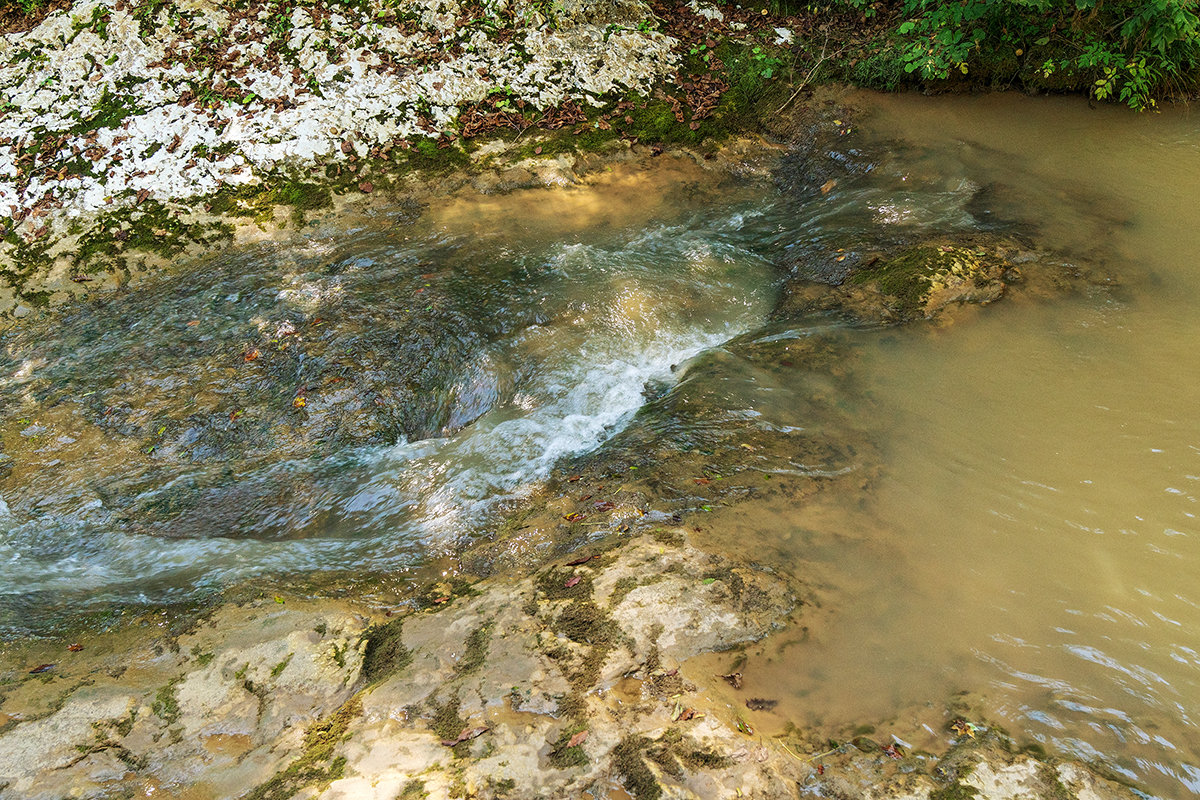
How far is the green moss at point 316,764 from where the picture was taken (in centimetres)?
283

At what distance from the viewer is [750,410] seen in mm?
4922

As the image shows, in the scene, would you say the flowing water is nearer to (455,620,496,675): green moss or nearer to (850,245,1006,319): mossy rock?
(850,245,1006,319): mossy rock

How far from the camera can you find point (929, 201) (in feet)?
22.7

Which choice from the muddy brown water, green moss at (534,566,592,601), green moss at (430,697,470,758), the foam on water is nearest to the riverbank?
the foam on water

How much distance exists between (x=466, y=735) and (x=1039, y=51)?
9.34 metres

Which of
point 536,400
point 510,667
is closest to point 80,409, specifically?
point 536,400

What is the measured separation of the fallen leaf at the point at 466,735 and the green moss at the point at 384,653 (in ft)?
1.81

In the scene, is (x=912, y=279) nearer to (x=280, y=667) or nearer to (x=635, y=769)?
(x=635, y=769)

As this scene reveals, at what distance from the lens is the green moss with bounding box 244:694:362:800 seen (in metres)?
2.83


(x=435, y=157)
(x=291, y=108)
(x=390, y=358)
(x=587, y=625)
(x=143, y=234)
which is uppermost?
(x=291, y=108)

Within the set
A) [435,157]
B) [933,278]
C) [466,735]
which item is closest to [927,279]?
[933,278]

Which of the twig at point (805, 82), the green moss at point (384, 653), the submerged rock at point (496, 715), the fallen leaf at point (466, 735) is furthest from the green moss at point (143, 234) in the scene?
the twig at point (805, 82)

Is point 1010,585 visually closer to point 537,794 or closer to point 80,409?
point 537,794

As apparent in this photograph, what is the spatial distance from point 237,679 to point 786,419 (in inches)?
138
